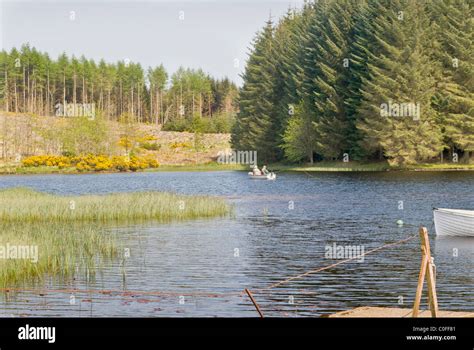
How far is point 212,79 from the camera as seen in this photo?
529 feet

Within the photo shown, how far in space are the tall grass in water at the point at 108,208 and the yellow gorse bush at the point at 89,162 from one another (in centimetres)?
5929

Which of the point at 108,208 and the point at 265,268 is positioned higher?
the point at 108,208

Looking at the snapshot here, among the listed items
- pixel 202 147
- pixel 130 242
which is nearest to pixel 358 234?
pixel 130 242

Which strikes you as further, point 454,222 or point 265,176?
point 265,176

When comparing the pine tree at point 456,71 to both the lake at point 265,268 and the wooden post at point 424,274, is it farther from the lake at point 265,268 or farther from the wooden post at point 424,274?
the wooden post at point 424,274

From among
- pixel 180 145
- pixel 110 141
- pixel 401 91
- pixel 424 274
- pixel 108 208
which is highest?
pixel 401 91

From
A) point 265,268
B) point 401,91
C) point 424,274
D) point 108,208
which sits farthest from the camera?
point 401,91

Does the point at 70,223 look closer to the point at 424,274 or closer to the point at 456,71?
the point at 424,274

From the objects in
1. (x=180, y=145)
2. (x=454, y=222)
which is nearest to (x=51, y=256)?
(x=454, y=222)

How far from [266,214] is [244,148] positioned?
58.7 metres

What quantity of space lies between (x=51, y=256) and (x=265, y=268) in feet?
19.8

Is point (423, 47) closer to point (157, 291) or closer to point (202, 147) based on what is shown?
point (202, 147)

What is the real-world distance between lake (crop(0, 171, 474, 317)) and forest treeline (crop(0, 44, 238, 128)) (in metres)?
93.0

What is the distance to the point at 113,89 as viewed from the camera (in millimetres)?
150750
